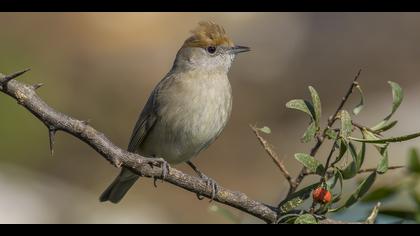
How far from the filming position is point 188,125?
215 inches

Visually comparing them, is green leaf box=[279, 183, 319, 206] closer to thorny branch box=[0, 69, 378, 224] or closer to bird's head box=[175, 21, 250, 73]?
thorny branch box=[0, 69, 378, 224]

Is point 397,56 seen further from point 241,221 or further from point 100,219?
point 241,221

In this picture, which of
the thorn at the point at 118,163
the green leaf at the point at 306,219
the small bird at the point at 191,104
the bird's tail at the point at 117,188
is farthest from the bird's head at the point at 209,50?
the green leaf at the point at 306,219

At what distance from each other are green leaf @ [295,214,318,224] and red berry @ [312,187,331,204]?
0.13 meters

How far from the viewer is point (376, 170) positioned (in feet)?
9.07

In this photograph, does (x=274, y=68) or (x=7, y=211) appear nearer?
(x=7, y=211)

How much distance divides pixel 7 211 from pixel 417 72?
7.21m

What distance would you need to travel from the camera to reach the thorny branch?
2.77 meters

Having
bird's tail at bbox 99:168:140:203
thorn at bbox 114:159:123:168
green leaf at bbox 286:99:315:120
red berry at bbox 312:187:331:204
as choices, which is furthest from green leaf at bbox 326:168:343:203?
bird's tail at bbox 99:168:140:203

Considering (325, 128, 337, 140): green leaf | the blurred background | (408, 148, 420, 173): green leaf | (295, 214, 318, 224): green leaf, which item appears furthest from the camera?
the blurred background

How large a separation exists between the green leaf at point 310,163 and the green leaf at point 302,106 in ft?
0.58

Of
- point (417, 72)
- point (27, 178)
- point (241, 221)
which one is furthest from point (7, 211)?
point (417, 72)

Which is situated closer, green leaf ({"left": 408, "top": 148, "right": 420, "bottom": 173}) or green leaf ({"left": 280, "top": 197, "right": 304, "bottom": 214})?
green leaf ({"left": 280, "top": 197, "right": 304, "bottom": 214})

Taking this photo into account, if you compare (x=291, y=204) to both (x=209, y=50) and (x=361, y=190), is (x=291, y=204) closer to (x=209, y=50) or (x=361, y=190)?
(x=361, y=190)
